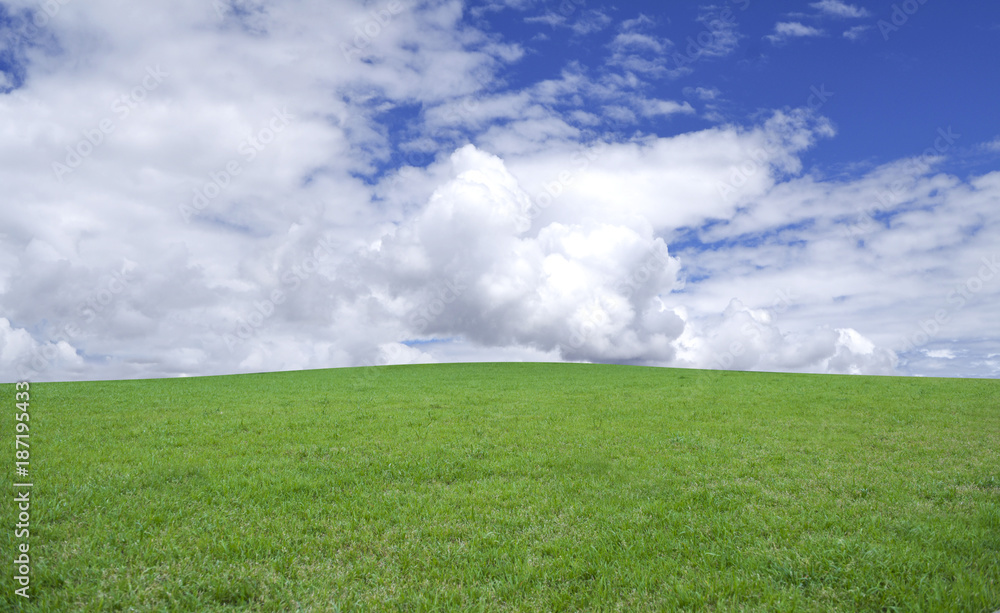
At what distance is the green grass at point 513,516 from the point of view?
690cm

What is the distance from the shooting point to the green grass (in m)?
6.90

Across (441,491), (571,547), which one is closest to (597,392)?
(441,491)

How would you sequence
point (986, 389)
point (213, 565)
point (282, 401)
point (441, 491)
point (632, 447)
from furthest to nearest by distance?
point (986, 389)
point (282, 401)
point (632, 447)
point (441, 491)
point (213, 565)

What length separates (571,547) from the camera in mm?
8289

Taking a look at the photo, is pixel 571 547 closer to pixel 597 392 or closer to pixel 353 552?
pixel 353 552

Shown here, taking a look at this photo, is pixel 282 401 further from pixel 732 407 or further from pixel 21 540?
pixel 732 407

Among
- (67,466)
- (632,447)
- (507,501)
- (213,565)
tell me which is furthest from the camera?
(632,447)

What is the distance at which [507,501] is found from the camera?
10688 mm

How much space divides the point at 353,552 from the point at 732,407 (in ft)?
73.0

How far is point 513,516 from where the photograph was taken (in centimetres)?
980

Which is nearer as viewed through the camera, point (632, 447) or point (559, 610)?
point (559, 610)

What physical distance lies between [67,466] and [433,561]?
1177 centimetres

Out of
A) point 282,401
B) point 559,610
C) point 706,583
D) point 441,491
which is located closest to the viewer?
point 559,610

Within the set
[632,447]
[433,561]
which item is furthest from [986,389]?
[433,561]
